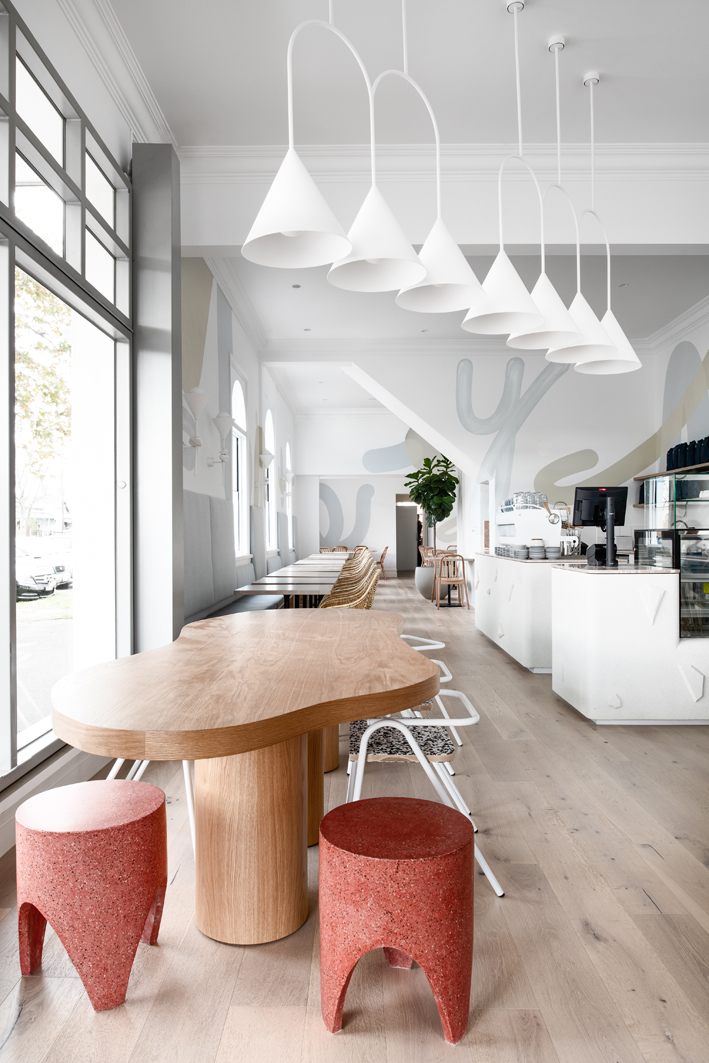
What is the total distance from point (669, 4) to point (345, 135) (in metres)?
1.83

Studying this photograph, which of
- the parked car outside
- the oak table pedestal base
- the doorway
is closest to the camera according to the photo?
the oak table pedestal base

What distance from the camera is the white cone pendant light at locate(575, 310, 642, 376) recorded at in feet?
10.4

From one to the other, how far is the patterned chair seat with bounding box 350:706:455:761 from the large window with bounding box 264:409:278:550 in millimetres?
8236

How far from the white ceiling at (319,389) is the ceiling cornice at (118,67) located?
608 centimetres

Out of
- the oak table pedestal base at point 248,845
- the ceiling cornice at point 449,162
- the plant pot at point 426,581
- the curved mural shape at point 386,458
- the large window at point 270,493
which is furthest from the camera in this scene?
the curved mural shape at point 386,458

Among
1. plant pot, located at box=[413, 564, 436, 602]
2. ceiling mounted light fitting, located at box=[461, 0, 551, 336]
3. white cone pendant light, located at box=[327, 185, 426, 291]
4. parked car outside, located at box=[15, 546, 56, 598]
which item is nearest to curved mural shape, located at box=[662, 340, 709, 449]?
plant pot, located at box=[413, 564, 436, 602]

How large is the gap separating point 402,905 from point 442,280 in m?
1.80

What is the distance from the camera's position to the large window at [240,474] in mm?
7711

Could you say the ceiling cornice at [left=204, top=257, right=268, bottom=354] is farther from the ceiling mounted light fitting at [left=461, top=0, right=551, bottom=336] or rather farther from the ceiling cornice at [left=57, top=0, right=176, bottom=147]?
the ceiling mounted light fitting at [left=461, top=0, right=551, bottom=336]

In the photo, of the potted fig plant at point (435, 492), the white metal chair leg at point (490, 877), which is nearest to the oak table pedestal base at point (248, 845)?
the white metal chair leg at point (490, 877)

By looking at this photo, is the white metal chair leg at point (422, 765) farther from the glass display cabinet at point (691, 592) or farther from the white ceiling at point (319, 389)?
the white ceiling at point (319, 389)

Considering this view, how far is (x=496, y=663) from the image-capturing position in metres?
5.71

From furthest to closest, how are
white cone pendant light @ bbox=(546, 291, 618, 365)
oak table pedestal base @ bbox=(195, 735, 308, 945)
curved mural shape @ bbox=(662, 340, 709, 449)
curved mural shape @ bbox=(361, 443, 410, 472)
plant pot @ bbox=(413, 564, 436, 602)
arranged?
curved mural shape @ bbox=(361, 443, 410, 472)
plant pot @ bbox=(413, 564, 436, 602)
curved mural shape @ bbox=(662, 340, 709, 449)
white cone pendant light @ bbox=(546, 291, 618, 365)
oak table pedestal base @ bbox=(195, 735, 308, 945)

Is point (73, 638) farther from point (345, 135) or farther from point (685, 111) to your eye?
point (685, 111)
